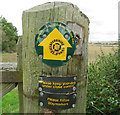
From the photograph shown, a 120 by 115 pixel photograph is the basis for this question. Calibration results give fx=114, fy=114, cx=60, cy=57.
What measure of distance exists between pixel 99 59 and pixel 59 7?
2.77 meters

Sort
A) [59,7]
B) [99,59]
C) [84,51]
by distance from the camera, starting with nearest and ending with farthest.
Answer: [59,7] → [84,51] → [99,59]

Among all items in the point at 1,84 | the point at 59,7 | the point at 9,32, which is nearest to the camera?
the point at 59,7

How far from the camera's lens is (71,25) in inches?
42.1

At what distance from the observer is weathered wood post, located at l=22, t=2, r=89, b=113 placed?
1.06 metres

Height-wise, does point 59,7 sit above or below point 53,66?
above

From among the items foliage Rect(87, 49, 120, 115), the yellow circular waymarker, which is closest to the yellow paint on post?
the yellow circular waymarker

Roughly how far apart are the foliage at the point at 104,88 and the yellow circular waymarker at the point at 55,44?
1.60m

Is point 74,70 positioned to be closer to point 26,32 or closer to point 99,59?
point 26,32

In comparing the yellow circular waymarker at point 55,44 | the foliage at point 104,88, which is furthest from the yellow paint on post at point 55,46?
the foliage at point 104,88

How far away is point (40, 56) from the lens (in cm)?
110

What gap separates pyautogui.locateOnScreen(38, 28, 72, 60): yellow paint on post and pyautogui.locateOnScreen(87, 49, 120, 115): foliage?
5.33ft

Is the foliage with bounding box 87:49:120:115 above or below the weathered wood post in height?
below

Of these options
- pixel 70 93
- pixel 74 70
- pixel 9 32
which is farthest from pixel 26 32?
pixel 9 32

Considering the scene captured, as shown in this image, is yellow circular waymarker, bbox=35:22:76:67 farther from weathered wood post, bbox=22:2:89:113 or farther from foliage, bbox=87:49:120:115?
foliage, bbox=87:49:120:115
